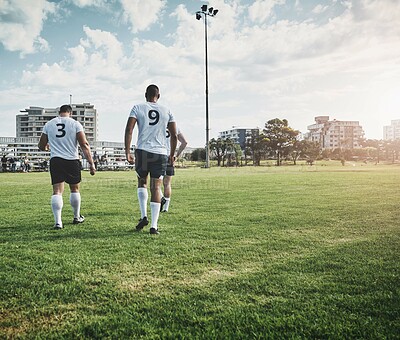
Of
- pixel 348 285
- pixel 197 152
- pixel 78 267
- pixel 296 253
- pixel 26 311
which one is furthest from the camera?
pixel 197 152

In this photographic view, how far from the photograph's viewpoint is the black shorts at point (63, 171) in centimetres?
567

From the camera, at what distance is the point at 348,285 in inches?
113

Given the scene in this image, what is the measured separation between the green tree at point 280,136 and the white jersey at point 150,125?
234 feet

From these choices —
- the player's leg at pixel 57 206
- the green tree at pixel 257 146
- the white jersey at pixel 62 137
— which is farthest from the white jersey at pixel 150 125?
the green tree at pixel 257 146

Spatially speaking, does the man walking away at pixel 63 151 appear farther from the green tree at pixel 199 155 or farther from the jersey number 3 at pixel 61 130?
the green tree at pixel 199 155

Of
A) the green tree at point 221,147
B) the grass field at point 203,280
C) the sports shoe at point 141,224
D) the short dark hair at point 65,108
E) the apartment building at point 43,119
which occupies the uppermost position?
the apartment building at point 43,119

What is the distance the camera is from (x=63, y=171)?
5715mm

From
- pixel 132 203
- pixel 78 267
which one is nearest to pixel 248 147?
pixel 132 203

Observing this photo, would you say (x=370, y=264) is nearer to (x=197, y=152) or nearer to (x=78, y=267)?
(x=78, y=267)

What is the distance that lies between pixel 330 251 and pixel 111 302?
2631 mm

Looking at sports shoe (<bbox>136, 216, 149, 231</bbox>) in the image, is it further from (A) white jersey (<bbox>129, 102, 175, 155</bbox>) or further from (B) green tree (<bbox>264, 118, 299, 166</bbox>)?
(B) green tree (<bbox>264, 118, 299, 166</bbox>)

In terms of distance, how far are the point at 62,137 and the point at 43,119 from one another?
133 m

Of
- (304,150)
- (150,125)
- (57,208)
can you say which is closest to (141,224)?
(57,208)

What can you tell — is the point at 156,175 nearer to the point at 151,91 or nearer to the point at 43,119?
the point at 151,91
